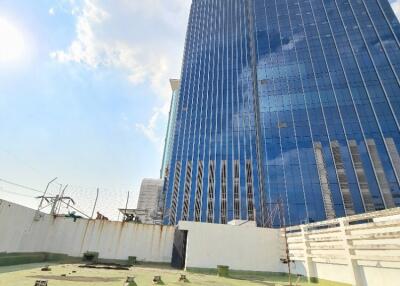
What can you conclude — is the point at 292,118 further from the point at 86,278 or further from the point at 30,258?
the point at 86,278

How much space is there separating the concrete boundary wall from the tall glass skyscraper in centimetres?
3062

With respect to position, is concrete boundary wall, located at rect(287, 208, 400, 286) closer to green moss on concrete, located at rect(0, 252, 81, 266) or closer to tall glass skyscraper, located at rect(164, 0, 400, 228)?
green moss on concrete, located at rect(0, 252, 81, 266)

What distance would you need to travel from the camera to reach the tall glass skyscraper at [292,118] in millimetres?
45469

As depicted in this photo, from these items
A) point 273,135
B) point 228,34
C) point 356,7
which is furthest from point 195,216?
point 356,7

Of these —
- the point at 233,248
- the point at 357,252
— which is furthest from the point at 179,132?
the point at 357,252

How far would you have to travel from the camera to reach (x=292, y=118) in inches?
2110

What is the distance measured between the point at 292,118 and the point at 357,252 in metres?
47.1

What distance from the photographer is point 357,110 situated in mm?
50031

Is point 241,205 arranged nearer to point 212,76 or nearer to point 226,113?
point 226,113

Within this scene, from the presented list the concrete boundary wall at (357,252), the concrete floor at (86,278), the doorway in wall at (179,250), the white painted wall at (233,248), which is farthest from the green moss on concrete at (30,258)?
the concrete boundary wall at (357,252)

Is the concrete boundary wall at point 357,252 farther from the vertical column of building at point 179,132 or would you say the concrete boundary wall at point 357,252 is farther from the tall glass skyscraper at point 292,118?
the vertical column of building at point 179,132

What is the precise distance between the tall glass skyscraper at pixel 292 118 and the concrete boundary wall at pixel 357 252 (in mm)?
30616

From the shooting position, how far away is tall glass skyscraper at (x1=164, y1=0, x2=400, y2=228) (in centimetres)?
4547

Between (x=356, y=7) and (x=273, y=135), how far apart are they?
4369 cm
